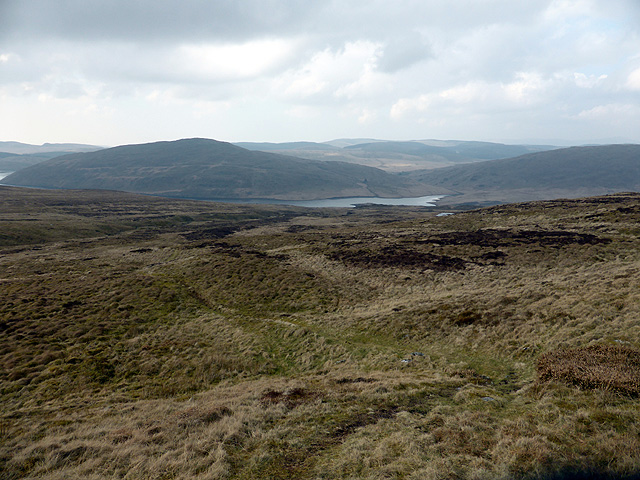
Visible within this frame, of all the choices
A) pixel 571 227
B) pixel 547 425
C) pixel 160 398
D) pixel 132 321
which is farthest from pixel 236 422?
pixel 571 227

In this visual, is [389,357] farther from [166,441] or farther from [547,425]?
[166,441]

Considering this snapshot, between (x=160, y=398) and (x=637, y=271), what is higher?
(x=637, y=271)

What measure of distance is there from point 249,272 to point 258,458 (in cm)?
3454

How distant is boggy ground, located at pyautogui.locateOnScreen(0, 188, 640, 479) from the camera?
1022 centimetres

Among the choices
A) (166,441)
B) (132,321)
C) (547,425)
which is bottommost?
(132,321)

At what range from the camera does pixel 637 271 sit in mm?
27578

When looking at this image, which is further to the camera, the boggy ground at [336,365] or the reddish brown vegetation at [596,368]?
the reddish brown vegetation at [596,368]

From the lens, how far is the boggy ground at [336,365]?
33.5 feet

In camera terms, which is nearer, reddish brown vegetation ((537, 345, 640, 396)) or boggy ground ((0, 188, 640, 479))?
boggy ground ((0, 188, 640, 479))

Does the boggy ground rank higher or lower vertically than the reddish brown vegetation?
lower

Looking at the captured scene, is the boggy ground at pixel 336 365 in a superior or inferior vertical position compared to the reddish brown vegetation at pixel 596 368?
inferior

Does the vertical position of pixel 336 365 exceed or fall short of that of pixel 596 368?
it falls short

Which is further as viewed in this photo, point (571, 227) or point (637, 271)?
point (571, 227)

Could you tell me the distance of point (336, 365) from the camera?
20.9 metres
